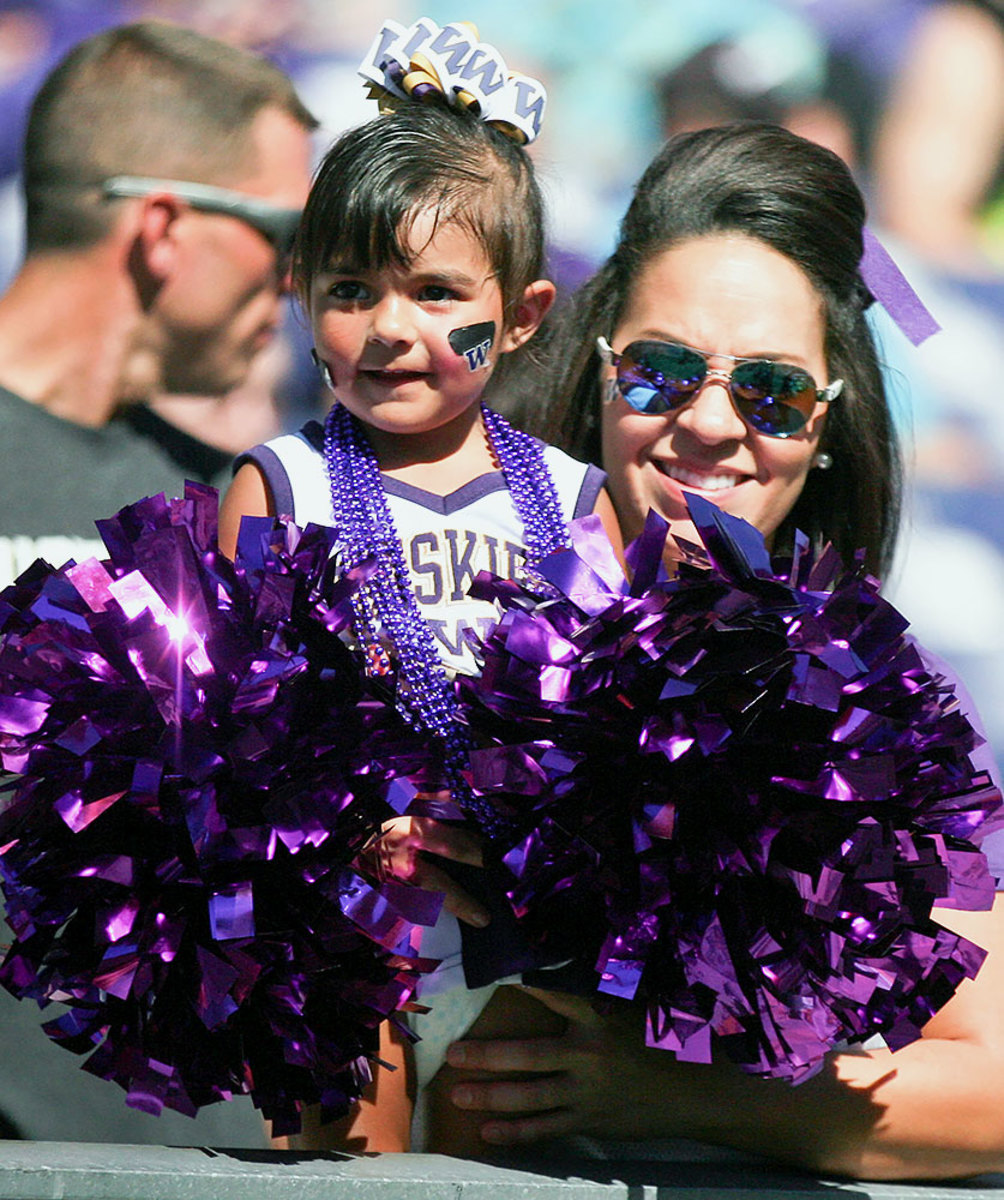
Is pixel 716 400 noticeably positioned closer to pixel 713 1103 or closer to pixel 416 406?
pixel 416 406

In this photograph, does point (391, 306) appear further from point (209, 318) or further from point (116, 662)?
point (209, 318)

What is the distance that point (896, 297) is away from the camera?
220 centimetres

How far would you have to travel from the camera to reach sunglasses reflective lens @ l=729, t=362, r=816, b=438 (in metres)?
1.92

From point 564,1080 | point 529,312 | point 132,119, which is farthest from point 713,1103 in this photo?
point 132,119

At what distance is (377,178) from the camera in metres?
1.61

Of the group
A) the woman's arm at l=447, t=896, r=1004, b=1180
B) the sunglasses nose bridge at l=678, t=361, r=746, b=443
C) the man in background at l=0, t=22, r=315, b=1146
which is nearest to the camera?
the woman's arm at l=447, t=896, r=1004, b=1180

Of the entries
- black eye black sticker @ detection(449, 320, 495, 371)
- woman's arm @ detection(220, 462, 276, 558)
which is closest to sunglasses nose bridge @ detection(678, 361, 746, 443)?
black eye black sticker @ detection(449, 320, 495, 371)

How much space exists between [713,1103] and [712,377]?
85 centimetres

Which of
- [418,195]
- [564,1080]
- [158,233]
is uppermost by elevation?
[418,195]

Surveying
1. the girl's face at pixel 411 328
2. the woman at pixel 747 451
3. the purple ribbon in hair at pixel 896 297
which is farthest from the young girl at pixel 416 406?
the purple ribbon in hair at pixel 896 297

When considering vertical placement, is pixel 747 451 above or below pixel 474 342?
below

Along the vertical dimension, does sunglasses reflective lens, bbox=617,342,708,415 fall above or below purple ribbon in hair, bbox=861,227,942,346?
below

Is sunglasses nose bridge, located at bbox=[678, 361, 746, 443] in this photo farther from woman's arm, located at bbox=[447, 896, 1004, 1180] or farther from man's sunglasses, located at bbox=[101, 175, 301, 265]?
man's sunglasses, located at bbox=[101, 175, 301, 265]

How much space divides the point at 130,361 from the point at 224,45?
559 mm
